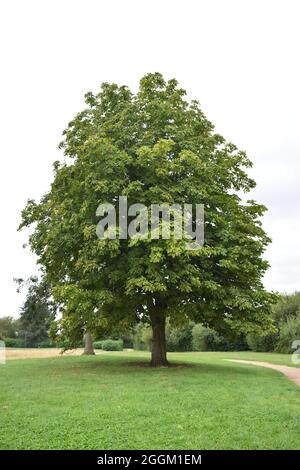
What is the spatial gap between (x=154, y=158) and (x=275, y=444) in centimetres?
1240

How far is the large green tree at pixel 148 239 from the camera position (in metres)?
16.9

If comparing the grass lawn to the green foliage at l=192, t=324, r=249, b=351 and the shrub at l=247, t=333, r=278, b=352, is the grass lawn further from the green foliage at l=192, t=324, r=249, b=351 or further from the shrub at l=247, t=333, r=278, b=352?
the green foliage at l=192, t=324, r=249, b=351

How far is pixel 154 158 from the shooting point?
17875 millimetres

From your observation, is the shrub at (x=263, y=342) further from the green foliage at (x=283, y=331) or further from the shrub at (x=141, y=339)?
the shrub at (x=141, y=339)

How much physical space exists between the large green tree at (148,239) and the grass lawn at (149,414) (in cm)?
334

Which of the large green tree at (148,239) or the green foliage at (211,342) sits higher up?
the large green tree at (148,239)

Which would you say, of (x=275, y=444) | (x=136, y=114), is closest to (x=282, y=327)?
(x=136, y=114)

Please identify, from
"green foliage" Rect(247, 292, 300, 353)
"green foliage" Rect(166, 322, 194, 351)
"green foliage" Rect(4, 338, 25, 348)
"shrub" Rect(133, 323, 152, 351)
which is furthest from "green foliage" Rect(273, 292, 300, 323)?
"green foliage" Rect(4, 338, 25, 348)

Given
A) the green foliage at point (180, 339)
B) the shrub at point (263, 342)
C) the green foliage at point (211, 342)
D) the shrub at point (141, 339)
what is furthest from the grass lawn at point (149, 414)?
the green foliage at point (180, 339)

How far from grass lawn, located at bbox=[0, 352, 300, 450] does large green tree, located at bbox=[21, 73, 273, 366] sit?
3.34 m

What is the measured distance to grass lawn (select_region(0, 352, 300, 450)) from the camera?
7770 millimetres

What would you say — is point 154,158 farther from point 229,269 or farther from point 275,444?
point 275,444

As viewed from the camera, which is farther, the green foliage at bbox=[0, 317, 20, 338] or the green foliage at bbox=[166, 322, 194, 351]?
the green foliage at bbox=[0, 317, 20, 338]

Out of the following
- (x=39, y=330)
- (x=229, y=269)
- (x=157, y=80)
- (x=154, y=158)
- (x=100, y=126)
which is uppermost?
(x=157, y=80)
